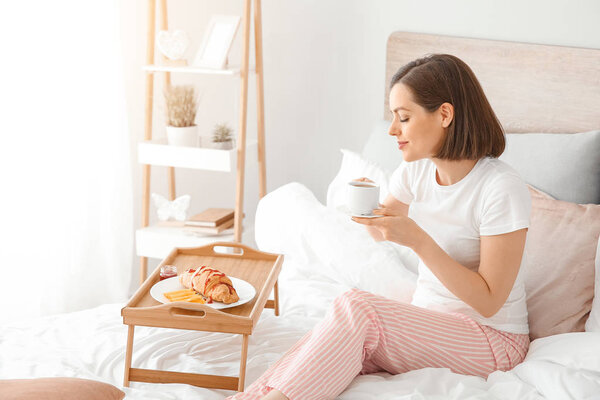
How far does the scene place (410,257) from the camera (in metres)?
2.15

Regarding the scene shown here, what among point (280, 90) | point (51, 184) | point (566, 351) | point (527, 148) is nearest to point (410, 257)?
point (527, 148)

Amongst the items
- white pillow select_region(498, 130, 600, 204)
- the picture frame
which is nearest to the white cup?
white pillow select_region(498, 130, 600, 204)

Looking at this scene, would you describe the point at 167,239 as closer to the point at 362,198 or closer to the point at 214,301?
the point at 214,301

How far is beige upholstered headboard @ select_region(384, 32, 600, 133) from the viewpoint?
7.39 feet

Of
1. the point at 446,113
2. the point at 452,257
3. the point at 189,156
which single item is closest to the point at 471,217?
the point at 452,257

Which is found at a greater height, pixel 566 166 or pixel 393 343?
pixel 566 166

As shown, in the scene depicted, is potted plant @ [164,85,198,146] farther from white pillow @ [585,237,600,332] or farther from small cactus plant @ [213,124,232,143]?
white pillow @ [585,237,600,332]

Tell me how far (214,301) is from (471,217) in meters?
0.65

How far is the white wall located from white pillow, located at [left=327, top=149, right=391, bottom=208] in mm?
474

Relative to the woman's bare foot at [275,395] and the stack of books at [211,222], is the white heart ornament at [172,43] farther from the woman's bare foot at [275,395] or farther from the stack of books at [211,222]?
the woman's bare foot at [275,395]

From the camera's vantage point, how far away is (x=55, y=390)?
131cm

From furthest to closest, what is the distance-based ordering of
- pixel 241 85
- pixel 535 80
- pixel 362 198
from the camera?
pixel 241 85 < pixel 535 80 < pixel 362 198

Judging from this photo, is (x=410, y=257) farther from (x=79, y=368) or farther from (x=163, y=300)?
(x=79, y=368)

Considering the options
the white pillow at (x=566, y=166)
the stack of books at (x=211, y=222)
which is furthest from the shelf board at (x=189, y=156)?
the white pillow at (x=566, y=166)
